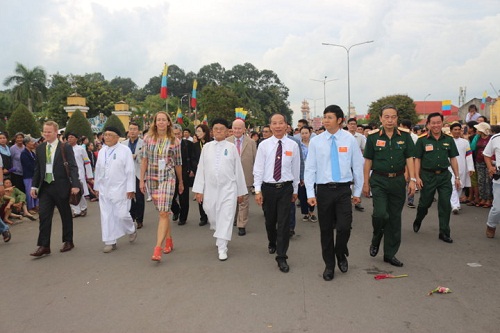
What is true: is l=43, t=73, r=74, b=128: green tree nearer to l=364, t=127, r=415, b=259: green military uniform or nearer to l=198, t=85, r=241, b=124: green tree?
l=198, t=85, r=241, b=124: green tree

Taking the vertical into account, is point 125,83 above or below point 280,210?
above

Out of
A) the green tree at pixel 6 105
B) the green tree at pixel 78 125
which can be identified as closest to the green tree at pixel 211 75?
the green tree at pixel 6 105

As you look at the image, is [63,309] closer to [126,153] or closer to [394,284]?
[126,153]

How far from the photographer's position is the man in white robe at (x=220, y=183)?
18.9 feet

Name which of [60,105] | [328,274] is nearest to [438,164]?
[328,274]

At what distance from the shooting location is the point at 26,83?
54.8m

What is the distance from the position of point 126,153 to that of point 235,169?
1798 millimetres

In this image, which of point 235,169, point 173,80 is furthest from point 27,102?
point 235,169

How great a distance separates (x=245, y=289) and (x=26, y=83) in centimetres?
5988

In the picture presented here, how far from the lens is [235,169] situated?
593 centimetres

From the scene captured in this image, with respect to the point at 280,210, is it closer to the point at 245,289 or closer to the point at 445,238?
the point at 245,289

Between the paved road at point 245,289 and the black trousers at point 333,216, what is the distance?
329 mm

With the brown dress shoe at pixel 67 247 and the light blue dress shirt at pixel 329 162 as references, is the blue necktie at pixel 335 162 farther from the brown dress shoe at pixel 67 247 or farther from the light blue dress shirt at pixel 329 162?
the brown dress shoe at pixel 67 247

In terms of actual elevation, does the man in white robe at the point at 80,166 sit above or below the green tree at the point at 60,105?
below
